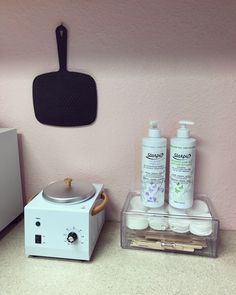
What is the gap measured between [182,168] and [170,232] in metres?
0.18

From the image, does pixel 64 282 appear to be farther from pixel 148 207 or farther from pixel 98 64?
pixel 98 64

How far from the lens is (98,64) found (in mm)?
852

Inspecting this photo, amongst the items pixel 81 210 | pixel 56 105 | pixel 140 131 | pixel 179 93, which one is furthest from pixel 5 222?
pixel 179 93

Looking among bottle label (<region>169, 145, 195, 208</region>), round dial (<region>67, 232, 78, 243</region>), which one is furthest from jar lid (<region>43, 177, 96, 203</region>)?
bottle label (<region>169, 145, 195, 208</region>)

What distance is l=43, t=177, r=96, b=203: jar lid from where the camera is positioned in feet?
2.47

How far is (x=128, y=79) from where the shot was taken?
2.76 ft

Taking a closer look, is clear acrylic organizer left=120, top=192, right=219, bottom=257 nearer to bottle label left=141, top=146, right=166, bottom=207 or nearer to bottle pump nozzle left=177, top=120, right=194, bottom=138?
bottle label left=141, top=146, right=166, bottom=207

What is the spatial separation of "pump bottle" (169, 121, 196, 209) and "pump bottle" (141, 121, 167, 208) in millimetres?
26

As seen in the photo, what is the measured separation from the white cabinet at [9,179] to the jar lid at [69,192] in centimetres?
14

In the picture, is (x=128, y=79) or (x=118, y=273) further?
(x=128, y=79)

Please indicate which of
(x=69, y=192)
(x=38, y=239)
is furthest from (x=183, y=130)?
(x=38, y=239)

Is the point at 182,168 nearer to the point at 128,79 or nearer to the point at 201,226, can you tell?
the point at 201,226

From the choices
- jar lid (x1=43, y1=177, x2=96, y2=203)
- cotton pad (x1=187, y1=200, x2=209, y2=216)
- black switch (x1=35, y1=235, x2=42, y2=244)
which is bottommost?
black switch (x1=35, y1=235, x2=42, y2=244)

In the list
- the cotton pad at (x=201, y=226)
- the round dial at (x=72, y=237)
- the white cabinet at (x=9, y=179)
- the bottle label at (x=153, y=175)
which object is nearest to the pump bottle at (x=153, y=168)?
the bottle label at (x=153, y=175)
